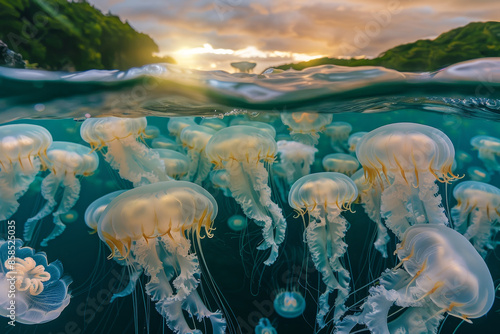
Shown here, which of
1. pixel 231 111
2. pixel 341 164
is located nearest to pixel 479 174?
pixel 341 164

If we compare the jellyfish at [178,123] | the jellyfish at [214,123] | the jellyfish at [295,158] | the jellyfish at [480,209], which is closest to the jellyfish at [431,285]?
the jellyfish at [480,209]

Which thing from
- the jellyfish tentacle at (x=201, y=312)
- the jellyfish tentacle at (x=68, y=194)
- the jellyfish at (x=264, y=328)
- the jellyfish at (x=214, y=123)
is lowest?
the jellyfish at (x=264, y=328)

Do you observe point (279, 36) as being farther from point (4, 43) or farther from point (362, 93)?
point (4, 43)

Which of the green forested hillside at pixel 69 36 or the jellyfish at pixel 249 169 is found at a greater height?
the green forested hillside at pixel 69 36

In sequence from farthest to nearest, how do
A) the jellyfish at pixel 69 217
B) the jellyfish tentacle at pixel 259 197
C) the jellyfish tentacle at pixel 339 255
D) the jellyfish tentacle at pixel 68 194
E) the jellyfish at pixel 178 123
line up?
the jellyfish at pixel 178 123 → the jellyfish at pixel 69 217 → the jellyfish tentacle at pixel 68 194 → the jellyfish tentacle at pixel 259 197 → the jellyfish tentacle at pixel 339 255

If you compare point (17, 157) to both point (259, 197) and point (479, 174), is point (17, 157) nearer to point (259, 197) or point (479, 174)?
point (259, 197)

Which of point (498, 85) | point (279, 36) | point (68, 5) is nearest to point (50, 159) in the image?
point (68, 5)

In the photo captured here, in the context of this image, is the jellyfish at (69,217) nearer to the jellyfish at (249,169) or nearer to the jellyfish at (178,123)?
the jellyfish at (178,123)
